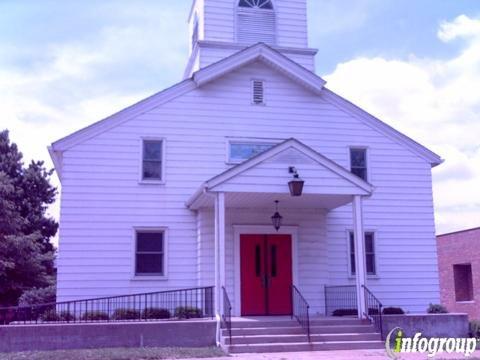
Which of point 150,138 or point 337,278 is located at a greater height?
point 150,138

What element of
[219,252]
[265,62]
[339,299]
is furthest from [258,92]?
[339,299]

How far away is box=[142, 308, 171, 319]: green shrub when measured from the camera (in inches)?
640

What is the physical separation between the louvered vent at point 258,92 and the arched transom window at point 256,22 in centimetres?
257

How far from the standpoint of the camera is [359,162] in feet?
65.5

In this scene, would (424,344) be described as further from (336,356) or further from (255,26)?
(255,26)

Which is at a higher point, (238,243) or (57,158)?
(57,158)

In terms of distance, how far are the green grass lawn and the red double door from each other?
3.94 meters

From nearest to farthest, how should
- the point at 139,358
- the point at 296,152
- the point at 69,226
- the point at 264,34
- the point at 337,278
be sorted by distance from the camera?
1. the point at 139,358
2. the point at 296,152
3. the point at 69,226
4. the point at 337,278
5. the point at 264,34

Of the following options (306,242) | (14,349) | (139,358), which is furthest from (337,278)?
(14,349)

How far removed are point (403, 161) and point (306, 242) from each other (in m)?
4.67

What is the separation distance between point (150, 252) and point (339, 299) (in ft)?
19.2

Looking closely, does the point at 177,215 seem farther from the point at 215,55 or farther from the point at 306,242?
the point at 215,55

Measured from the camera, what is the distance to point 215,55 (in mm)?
21109

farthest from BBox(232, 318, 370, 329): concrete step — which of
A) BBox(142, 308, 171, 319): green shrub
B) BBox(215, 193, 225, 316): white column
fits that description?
BBox(142, 308, 171, 319): green shrub
